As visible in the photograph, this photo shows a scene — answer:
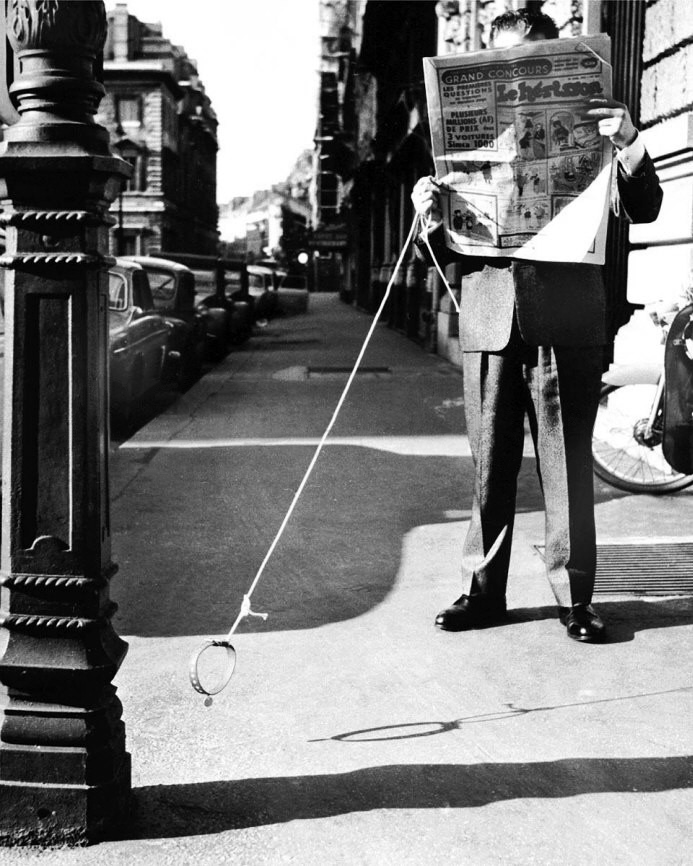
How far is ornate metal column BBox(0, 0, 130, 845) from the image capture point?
2.67 metres

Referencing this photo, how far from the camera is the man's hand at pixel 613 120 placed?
13.3 ft

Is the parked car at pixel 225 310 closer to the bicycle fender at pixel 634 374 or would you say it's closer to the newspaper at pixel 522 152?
the bicycle fender at pixel 634 374

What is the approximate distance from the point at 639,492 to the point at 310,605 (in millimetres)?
3068

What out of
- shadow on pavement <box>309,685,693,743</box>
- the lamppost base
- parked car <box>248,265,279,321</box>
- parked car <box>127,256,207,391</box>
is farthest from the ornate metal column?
parked car <box>248,265,279,321</box>

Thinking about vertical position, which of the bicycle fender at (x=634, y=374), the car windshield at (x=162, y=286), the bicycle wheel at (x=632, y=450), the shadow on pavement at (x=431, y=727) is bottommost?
the shadow on pavement at (x=431, y=727)

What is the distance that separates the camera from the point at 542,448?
444 centimetres

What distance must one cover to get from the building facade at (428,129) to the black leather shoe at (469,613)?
10.1 ft

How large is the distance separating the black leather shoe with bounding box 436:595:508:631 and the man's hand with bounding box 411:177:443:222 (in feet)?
4.95

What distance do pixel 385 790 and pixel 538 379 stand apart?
1846 millimetres

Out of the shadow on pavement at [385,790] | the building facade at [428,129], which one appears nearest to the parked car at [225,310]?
the building facade at [428,129]

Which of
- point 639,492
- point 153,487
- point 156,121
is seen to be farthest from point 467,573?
point 156,121

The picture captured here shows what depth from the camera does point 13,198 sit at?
270 centimetres

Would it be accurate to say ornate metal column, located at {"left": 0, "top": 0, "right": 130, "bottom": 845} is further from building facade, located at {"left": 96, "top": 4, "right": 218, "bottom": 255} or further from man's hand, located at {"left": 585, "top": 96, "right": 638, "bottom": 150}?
building facade, located at {"left": 96, "top": 4, "right": 218, "bottom": 255}

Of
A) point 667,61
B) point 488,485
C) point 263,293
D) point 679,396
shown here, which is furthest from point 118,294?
point 263,293
